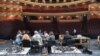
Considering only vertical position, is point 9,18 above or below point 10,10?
below

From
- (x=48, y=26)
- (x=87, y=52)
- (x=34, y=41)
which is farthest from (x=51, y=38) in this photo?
(x=48, y=26)

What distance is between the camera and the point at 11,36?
17.5m

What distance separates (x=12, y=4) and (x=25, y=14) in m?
1.31

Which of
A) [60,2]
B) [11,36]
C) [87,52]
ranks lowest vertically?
[11,36]

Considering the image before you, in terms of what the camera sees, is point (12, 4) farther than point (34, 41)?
Yes

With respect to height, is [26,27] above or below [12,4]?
below

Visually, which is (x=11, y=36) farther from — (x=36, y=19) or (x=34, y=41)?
(x=34, y=41)

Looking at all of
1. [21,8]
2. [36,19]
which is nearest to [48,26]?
[36,19]

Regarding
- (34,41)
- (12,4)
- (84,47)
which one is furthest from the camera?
(12,4)

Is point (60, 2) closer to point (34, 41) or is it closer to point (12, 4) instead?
point (12, 4)

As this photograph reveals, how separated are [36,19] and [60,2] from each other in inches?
93.0

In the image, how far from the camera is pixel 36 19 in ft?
60.2

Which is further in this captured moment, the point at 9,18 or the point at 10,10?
the point at 9,18

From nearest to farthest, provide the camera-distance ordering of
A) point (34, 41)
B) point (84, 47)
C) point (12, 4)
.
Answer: point (34, 41) < point (84, 47) < point (12, 4)
